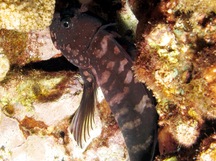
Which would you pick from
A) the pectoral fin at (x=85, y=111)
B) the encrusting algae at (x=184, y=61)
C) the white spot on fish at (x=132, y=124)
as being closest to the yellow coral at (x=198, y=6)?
the encrusting algae at (x=184, y=61)

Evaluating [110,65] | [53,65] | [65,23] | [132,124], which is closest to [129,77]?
[110,65]

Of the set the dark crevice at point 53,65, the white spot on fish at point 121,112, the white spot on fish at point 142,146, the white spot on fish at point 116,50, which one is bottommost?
the white spot on fish at point 142,146

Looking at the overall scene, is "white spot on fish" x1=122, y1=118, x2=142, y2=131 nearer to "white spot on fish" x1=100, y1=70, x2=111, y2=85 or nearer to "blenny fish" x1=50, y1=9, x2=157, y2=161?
"blenny fish" x1=50, y1=9, x2=157, y2=161

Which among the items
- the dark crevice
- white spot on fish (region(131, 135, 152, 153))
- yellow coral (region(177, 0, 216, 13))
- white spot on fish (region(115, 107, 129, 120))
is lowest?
white spot on fish (region(131, 135, 152, 153))

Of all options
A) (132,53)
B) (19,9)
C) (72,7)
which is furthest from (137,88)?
(19,9)

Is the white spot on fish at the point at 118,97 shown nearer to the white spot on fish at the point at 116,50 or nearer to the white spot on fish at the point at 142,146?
the white spot on fish at the point at 116,50

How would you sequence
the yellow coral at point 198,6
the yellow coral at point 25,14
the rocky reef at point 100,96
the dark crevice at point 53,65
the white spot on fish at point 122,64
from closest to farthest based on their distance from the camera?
the yellow coral at point 198,6
the rocky reef at point 100,96
the yellow coral at point 25,14
the white spot on fish at point 122,64
the dark crevice at point 53,65

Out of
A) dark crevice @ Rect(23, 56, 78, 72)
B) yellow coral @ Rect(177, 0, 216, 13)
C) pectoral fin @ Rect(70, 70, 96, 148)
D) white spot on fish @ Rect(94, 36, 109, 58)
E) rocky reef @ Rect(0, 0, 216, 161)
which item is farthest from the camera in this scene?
dark crevice @ Rect(23, 56, 78, 72)

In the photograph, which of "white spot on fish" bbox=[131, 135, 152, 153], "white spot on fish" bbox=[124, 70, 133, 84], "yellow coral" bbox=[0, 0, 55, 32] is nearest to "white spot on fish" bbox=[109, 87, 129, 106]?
"white spot on fish" bbox=[124, 70, 133, 84]
